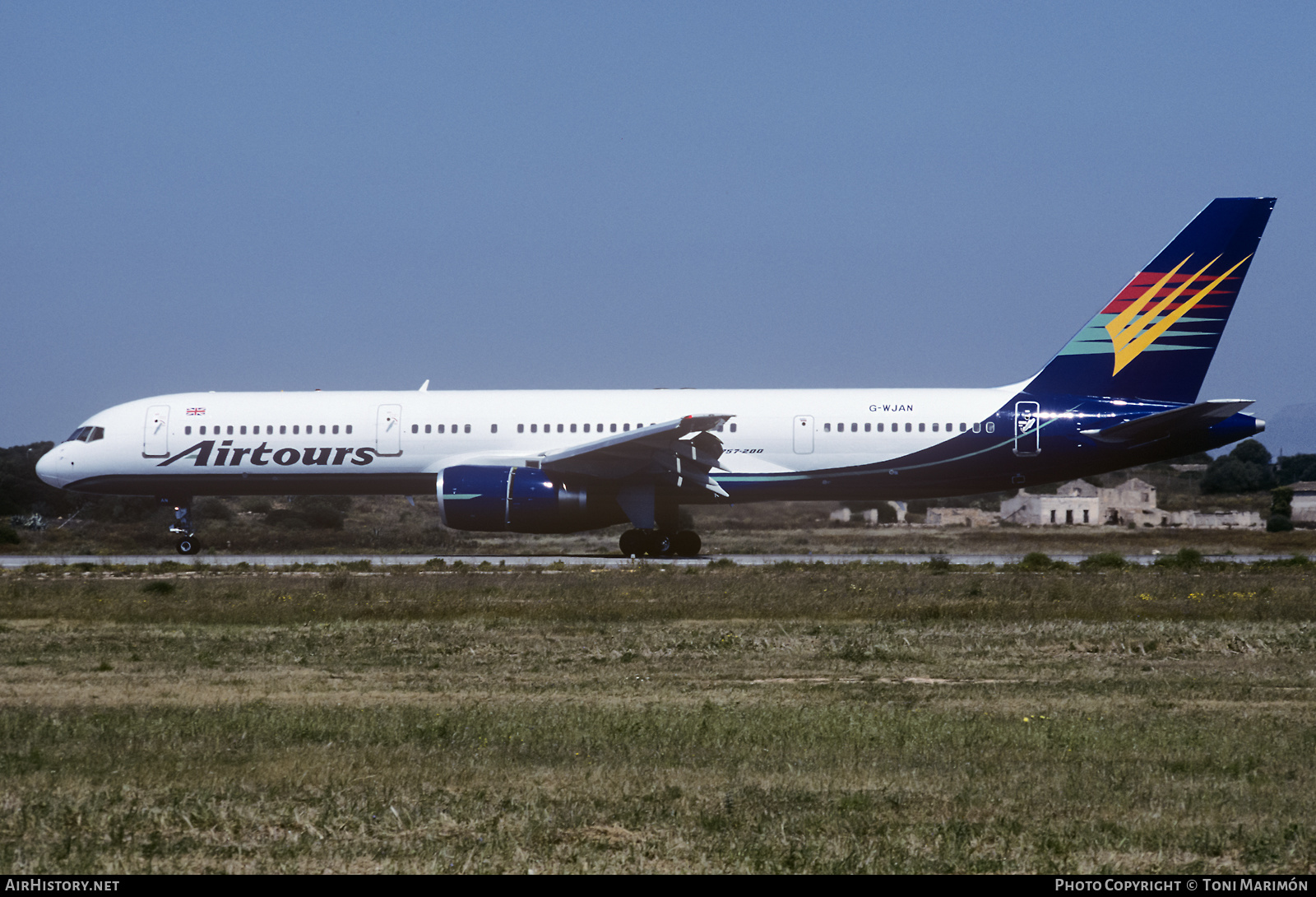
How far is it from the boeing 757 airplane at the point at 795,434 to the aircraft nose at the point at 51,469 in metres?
5.54

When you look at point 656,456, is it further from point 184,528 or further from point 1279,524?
point 1279,524

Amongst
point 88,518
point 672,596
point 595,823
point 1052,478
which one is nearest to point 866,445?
point 1052,478

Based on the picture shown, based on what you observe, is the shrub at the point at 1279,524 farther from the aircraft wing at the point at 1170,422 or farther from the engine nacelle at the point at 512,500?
the engine nacelle at the point at 512,500

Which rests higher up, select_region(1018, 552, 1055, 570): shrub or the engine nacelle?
the engine nacelle

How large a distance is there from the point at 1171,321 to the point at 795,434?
8.35 m

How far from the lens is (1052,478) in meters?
28.8

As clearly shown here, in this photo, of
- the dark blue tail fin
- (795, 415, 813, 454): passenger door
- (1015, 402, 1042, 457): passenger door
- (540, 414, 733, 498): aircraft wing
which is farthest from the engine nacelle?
the dark blue tail fin

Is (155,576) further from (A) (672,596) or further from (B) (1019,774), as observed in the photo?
(B) (1019,774)

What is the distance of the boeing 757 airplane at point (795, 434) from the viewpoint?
27.5m

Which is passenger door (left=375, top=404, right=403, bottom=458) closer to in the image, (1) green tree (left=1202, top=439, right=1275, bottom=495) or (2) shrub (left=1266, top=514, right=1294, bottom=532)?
(2) shrub (left=1266, top=514, right=1294, bottom=532)

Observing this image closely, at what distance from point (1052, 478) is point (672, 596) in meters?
12.3

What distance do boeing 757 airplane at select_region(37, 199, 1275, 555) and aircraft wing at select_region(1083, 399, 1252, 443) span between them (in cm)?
4

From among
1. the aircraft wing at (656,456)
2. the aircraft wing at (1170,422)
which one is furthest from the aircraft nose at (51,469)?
the aircraft wing at (1170,422)

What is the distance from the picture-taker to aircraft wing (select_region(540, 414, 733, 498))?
88.4 feet
